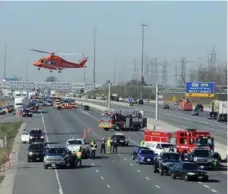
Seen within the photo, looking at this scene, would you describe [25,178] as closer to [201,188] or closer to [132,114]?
[201,188]

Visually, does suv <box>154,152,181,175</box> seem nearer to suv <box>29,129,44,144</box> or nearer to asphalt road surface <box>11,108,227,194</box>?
asphalt road surface <box>11,108,227,194</box>

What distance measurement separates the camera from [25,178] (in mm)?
37656

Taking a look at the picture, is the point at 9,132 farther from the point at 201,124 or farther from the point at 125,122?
the point at 201,124

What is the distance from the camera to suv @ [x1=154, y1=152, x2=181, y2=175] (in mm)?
40312

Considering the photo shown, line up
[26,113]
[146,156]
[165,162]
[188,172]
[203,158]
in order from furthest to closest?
[26,113]
[146,156]
[203,158]
[165,162]
[188,172]

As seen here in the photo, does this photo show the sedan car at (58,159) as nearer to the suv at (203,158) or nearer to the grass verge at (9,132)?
the suv at (203,158)

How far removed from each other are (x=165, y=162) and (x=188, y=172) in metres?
3.66

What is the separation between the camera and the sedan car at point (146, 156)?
4795 centimetres

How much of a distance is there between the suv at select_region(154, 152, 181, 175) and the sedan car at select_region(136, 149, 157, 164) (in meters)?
5.00

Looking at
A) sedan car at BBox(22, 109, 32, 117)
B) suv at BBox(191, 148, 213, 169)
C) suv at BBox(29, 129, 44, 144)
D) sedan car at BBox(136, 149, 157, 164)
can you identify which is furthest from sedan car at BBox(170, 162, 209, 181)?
sedan car at BBox(22, 109, 32, 117)

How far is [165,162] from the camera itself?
40.9 m

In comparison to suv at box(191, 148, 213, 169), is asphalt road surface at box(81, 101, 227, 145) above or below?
below

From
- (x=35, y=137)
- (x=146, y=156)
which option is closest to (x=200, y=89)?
(x=35, y=137)

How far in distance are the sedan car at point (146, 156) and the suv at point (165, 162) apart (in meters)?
5.00
